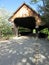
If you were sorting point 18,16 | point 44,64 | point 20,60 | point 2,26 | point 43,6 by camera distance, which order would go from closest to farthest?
point 44,64 → point 20,60 → point 43,6 → point 18,16 → point 2,26

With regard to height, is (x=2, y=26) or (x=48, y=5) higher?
(x=48, y=5)

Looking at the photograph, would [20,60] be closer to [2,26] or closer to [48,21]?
[48,21]

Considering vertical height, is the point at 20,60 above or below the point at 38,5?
below

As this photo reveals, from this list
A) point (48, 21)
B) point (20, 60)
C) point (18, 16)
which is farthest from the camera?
point (18, 16)

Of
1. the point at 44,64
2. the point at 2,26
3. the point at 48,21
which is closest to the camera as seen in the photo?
the point at 44,64

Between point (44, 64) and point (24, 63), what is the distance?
0.93m

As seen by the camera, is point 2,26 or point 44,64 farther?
point 2,26

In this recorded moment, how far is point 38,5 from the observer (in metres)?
24.6

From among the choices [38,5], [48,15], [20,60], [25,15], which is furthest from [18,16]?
[20,60]

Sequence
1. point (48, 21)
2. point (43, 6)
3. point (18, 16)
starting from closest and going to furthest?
point (48, 21), point (43, 6), point (18, 16)

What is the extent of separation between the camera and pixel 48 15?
73.6 ft

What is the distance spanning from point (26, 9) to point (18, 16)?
1.39 m

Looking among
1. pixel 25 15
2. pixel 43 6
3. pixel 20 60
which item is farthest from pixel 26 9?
pixel 20 60

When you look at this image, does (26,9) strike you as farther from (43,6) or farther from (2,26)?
(2,26)
